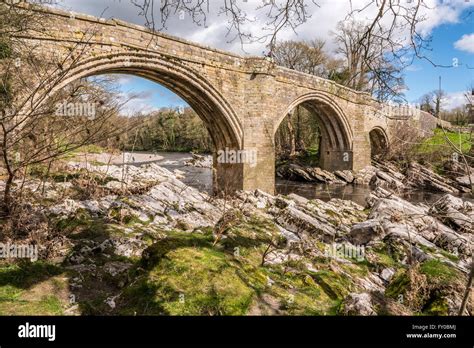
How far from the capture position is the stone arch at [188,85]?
33.0 feet

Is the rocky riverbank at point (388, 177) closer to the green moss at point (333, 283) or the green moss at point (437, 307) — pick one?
the green moss at point (333, 283)

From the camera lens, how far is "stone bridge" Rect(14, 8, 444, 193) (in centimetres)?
930

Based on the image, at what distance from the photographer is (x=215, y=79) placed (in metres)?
13.4

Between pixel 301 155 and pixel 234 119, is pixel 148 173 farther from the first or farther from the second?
pixel 301 155

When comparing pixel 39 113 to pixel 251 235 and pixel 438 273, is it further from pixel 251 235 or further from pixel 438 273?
pixel 438 273

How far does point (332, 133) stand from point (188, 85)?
14051 millimetres

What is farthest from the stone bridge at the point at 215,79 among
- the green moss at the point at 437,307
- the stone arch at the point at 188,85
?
the green moss at the point at 437,307

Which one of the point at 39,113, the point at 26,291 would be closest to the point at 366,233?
the point at 26,291

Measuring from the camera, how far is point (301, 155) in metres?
29.2

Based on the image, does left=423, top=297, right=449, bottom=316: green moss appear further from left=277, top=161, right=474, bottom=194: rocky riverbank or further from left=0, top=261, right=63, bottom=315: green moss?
left=277, top=161, right=474, bottom=194: rocky riverbank
